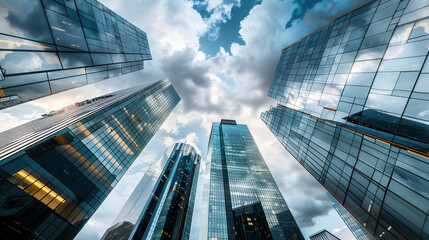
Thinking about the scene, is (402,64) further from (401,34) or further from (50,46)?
(50,46)

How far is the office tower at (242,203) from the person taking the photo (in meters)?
46.7

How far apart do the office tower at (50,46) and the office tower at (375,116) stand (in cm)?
2952

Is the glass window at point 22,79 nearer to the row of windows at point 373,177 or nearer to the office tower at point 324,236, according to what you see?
the row of windows at point 373,177

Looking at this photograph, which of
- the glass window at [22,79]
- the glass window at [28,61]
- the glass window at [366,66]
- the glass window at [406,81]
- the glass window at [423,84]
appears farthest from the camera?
the glass window at [366,66]

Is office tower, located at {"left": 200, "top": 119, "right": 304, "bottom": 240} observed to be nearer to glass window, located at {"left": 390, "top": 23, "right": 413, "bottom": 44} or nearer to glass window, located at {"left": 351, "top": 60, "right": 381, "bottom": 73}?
glass window, located at {"left": 351, "top": 60, "right": 381, "bottom": 73}

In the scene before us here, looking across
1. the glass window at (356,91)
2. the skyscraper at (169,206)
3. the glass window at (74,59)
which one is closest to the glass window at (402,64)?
the glass window at (356,91)

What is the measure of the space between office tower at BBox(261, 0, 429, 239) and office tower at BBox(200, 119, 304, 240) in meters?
41.7

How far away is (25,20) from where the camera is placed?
8992mm

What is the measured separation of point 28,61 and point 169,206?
98.0 meters

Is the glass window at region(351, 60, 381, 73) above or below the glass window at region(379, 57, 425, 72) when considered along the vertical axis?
above

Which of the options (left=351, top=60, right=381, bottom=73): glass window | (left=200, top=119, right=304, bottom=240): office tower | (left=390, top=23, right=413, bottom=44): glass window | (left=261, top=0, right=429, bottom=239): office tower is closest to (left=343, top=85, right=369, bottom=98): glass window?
(left=261, top=0, right=429, bottom=239): office tower

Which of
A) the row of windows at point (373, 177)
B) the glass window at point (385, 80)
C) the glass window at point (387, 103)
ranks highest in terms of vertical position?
the glass window at point (385, 80)

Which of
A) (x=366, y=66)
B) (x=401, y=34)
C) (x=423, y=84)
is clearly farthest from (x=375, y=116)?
(x=401, y=34)

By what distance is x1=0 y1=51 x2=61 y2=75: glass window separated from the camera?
27.7 feet
